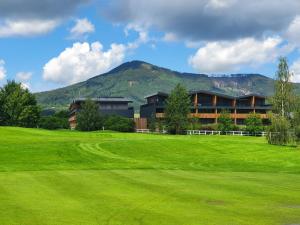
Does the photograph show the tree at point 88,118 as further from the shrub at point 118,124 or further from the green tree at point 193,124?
the green tree at point 193,124

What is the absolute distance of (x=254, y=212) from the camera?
16.7 m

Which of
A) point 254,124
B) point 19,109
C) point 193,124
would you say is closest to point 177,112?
point 193,124

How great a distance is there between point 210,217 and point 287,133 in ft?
185

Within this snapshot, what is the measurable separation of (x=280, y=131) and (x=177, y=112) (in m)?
60.4

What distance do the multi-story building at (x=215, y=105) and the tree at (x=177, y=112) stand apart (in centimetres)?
2374

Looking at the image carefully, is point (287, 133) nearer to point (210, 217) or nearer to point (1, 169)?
point (1, 169)

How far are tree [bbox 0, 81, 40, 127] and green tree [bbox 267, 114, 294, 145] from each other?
281 ft

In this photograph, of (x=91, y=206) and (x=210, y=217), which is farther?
(x=91, y=206)

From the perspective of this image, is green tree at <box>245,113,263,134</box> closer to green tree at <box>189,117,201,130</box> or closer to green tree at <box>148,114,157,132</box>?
green tree at <box>189,117,201,130</box>

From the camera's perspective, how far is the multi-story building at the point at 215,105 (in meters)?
160

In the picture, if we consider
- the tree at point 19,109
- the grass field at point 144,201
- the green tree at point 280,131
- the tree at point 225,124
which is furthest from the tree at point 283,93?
the tree at point 19,109

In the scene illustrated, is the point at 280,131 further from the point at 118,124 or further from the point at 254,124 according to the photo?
the point at 118,124

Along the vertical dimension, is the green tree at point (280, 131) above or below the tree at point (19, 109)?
below

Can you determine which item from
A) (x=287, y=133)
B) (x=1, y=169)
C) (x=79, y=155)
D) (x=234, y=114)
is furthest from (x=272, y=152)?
(x=234, y=114)
